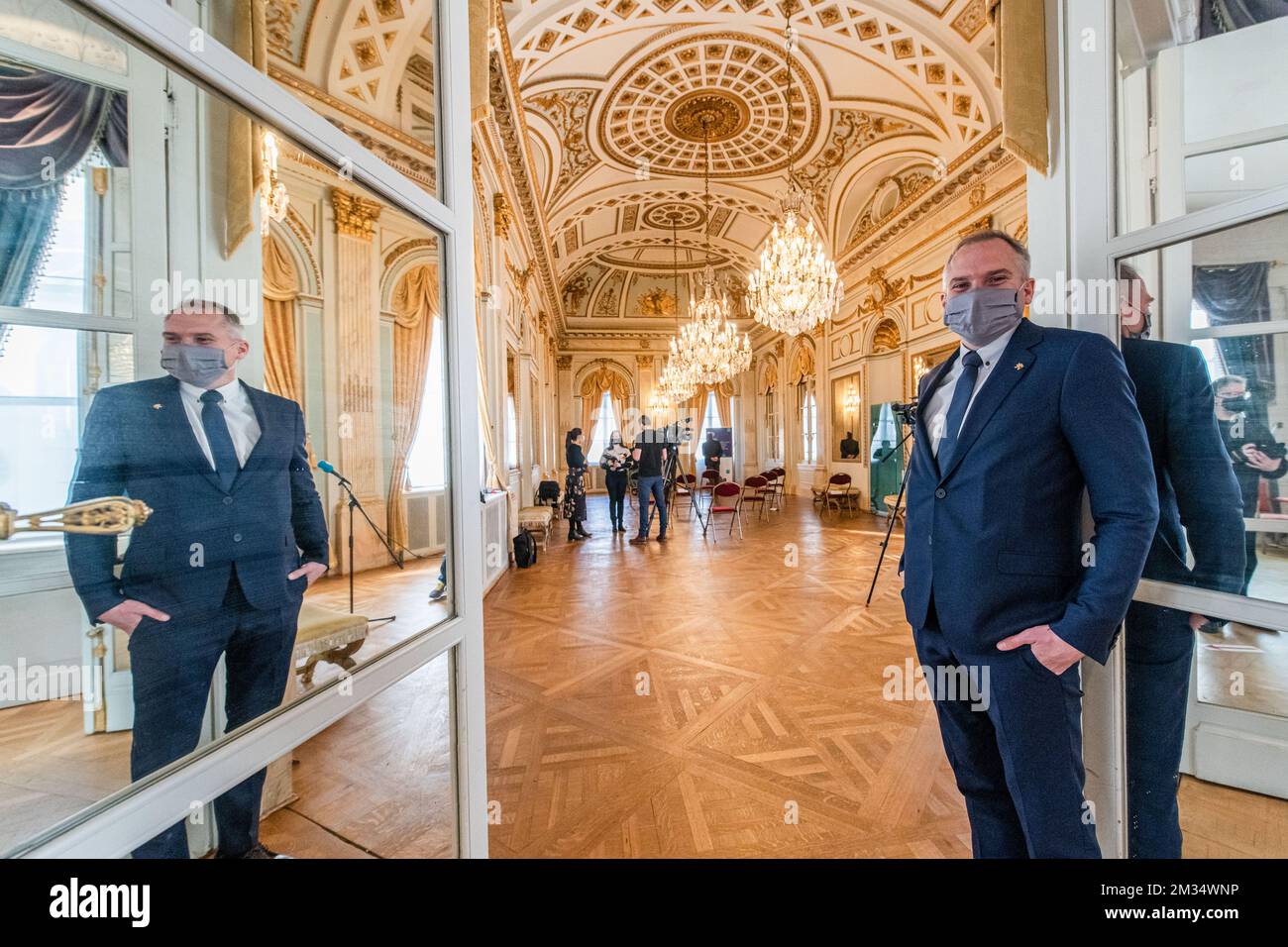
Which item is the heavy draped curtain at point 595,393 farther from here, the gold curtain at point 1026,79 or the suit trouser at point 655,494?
the gold curtain at point 1026,79

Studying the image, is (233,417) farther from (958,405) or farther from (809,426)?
→ (809,426)

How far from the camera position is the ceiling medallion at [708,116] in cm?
742

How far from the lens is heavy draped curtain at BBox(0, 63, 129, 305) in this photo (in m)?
0.55

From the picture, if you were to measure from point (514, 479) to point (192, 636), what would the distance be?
20.7 feet

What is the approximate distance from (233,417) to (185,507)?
0.14 meters

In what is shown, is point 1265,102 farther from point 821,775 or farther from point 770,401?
point 770,401

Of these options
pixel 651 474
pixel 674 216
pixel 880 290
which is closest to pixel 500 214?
pixel 651 474

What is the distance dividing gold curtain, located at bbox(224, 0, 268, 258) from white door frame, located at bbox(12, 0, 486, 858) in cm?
8

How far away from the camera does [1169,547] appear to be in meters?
1.08

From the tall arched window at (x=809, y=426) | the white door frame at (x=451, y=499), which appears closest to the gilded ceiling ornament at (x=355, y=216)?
the white door frame at (x=451, y=499)

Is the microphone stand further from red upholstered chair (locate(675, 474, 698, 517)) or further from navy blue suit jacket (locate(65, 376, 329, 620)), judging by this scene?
red upholstered chair (locate(675, 474, 698, 517))

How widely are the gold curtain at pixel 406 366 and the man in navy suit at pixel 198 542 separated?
0.19 meters

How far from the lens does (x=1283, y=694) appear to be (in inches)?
40.1

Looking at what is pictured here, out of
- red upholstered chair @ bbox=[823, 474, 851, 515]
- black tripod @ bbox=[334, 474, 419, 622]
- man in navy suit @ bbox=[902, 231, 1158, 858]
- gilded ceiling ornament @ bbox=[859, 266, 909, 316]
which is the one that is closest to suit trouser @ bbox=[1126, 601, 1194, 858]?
man in navy suit @ bbox=[902, 231, 1158, 858]
